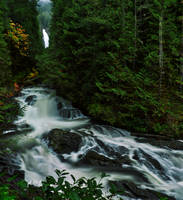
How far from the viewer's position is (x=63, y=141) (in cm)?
696

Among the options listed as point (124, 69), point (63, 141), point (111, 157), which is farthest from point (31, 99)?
point (111, 157)

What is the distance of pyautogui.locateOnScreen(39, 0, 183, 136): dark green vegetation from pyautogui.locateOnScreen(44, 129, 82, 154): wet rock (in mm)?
2677

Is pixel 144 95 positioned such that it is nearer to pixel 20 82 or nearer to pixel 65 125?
pixel 65 125

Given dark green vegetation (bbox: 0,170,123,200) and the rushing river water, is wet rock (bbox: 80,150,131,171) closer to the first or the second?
the rushing river water

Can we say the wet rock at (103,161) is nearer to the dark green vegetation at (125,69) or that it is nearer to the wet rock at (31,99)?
the dark green vegetation at (125,69)

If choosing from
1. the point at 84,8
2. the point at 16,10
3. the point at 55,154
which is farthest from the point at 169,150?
the point at 16,10

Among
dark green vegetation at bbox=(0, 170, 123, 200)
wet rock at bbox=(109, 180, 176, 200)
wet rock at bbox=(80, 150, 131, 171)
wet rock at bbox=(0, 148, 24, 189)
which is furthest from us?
wet rock at bbox=(80, 150, 131, 171)

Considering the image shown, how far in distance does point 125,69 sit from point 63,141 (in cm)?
535

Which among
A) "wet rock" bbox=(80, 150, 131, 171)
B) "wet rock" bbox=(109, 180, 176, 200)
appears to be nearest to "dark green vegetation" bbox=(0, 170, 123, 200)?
"wet rock" bbox=(109, 180, 176, 200)

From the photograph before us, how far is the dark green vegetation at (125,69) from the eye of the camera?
866 centimetres

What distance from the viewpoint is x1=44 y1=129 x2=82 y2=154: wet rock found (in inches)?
265

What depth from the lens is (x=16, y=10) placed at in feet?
60.1

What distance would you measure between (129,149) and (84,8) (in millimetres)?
9147

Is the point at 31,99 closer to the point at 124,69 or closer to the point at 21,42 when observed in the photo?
the point at 124,69
